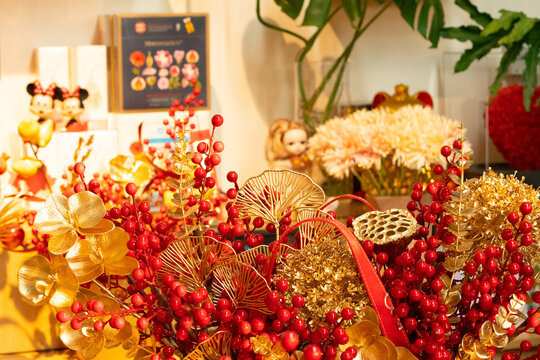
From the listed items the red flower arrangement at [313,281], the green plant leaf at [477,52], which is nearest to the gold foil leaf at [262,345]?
the red flower arrangement at [313,281]

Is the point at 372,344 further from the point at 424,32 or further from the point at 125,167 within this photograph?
the point at 424,32

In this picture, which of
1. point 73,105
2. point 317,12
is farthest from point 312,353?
point 317,12

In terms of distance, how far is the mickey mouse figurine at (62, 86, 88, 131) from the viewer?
1.21m

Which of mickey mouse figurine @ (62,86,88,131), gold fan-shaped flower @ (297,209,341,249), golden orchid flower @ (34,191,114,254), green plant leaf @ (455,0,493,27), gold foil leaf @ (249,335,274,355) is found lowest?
gold foil leaf @ (249,335,274,355)

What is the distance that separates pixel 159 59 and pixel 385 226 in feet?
3.23

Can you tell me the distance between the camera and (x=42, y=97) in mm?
1220

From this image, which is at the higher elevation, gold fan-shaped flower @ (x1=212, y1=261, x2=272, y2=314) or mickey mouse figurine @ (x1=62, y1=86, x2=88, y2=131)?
mickey mouse figurine @ (x1=62, y1=86, x2=88, y2=131)

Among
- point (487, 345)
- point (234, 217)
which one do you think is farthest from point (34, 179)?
point (487, 345)

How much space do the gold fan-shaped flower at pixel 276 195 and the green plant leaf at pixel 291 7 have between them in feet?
3.38

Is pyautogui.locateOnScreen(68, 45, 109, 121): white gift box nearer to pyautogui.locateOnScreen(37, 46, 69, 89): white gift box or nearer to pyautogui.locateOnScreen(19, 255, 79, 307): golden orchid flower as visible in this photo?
pyautogui.locateOnScreen(37, 46, 69, 89): white gift box

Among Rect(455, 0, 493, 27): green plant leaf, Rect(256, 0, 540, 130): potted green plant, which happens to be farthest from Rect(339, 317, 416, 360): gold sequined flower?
Rect(455, 0, 493, 27): green plant leaf

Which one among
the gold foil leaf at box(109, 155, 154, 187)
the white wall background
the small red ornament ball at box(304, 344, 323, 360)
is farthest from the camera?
the white wall background

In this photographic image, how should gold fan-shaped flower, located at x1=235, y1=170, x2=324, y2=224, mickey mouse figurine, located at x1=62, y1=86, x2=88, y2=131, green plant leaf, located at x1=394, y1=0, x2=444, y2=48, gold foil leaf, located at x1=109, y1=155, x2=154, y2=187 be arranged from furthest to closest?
green plant leaf, located at x1=394, y1=0, x2=444, y2=48
mickey mouse figurine, located at x1=62, y1=86, x2=88, y2=131
gold foil leaf, located at x1=109, y1=155, x2=154, y2=187
gold fan-shaped flower, located at x1=235, y1=170, x2=324, y2=224

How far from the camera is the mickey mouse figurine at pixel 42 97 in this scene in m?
1.22
